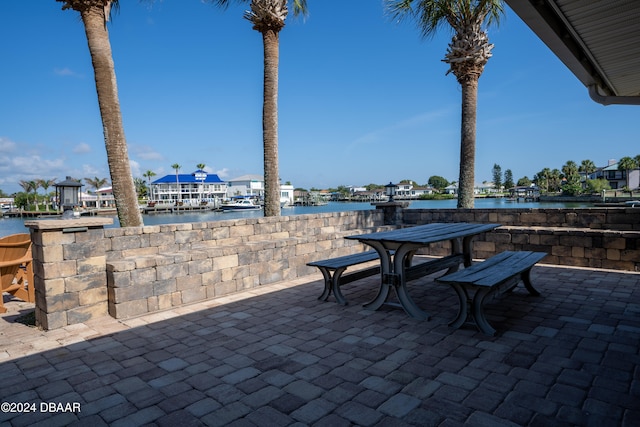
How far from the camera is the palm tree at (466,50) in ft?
34.5

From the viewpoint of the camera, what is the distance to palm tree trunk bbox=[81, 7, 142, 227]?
7078 mm

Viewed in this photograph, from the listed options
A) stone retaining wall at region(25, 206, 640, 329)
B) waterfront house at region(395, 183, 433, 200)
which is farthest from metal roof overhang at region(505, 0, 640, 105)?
waterfront house at region(395, 183, 433, 200)

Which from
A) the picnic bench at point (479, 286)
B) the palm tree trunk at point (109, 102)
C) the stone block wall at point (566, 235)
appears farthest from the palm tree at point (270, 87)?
the picnic bench at point (479, 286)

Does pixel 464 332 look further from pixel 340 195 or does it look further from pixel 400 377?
pixel 340 195

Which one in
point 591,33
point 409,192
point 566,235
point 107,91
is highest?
point 107,91

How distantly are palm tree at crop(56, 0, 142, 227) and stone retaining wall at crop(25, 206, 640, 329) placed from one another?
1992 millimetres

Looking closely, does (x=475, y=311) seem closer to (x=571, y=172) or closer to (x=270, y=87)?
(x=270, y=87)

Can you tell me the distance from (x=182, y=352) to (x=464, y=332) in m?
2.63

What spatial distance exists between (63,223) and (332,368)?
3.25m

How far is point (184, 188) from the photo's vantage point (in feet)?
240

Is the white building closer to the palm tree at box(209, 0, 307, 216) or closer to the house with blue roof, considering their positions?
the house with blue roof

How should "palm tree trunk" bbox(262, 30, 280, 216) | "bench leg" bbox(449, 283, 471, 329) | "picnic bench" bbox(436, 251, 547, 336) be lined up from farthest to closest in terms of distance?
"palm tree trunk" bbox(262, 30, 280, 216) → "bench leg" bbox(449, 283, 471, 329) → "picnic bench" bbox(436, 251, 547, 336)

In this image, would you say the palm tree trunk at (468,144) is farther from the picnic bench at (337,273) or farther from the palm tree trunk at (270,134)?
the picnic bench at (337,273)

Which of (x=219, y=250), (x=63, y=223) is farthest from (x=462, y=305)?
(x=63, y=223)
